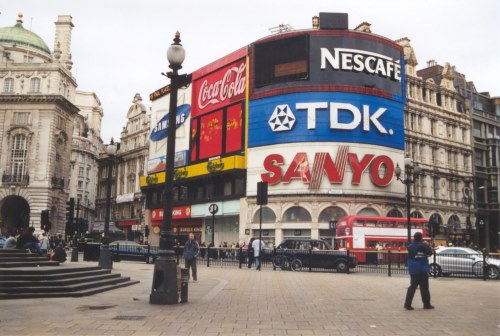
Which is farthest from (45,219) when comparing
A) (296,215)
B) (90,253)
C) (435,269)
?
(296,215)

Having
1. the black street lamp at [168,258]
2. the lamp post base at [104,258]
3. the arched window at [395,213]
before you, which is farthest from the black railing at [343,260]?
the arched window at [395,213]

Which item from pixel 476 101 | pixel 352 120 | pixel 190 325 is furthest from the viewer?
pixel 476 101

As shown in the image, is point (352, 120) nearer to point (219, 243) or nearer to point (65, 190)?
point (219, 243)

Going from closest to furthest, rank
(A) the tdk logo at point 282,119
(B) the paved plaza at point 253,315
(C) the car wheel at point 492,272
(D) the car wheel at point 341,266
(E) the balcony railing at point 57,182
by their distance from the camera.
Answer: (B) the paved plaza at point 253,315 < (C) the car wheel at point 492,272 < (D) the car wheel at point 341,266 < (A) the tdk logo at point 282,119 < (E) the balcony railing at point 57,182

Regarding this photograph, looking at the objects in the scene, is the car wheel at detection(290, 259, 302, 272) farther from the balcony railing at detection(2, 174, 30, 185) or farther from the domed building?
the balcony railing at detection(2, 174, 30, 185)

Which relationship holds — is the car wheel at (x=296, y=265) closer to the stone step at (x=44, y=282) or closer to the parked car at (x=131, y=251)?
the parked car at (x=131, y=251)

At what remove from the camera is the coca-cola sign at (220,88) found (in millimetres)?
52125

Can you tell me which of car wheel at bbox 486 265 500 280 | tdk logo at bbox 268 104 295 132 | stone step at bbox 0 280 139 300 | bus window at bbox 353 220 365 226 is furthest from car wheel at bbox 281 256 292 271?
tdk logo at bbox 268 104 295 132

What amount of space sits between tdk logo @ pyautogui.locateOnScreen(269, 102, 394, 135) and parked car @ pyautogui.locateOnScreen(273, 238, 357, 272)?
18.7m

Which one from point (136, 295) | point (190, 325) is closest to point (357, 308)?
point (190, 325)

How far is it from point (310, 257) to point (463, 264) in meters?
7.93

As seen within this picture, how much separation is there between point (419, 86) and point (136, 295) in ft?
160

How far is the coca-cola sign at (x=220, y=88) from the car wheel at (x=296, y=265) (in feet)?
87.6

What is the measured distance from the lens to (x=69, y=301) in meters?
12.4
